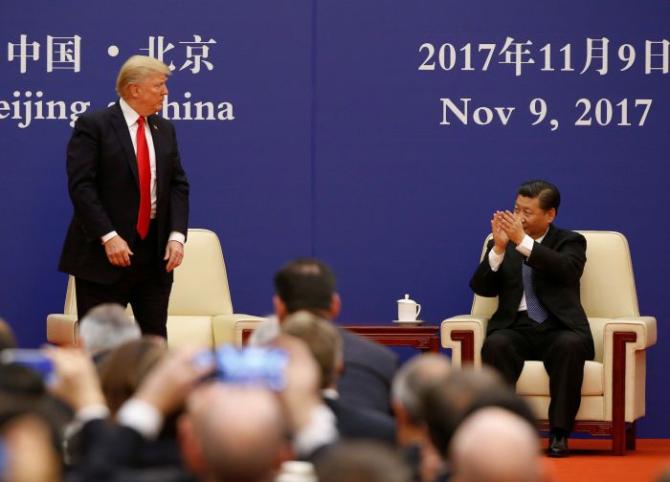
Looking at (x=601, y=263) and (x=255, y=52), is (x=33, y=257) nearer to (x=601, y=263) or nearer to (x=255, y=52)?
(x=255, y=52)

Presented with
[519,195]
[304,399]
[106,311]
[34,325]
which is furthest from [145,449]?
[34,325]

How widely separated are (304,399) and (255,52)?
4.97 metres

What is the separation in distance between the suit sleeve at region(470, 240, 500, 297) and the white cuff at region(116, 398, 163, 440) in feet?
14.3

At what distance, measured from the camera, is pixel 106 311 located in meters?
3.58

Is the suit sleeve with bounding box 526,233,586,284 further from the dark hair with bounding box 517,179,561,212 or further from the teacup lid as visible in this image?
the teacup lid

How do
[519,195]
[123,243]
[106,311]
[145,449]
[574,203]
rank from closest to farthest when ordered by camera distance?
[145,449] → [106,311] → [123,243] → [519,195] → [574,203]

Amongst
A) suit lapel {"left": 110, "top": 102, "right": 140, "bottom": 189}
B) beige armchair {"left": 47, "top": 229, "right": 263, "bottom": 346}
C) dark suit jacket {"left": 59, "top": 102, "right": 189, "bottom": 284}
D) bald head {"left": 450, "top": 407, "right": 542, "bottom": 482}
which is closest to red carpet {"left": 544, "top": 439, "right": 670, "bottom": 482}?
beige armchair {"left": 47, "top": 229, "right": 263, "bottom": 346}

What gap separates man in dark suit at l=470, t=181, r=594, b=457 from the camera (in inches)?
257

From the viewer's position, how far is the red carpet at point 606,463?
232 inches

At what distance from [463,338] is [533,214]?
725 millimetres

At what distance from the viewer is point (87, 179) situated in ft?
19.2

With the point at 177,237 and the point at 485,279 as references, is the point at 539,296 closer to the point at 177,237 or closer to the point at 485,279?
the point at 485,279

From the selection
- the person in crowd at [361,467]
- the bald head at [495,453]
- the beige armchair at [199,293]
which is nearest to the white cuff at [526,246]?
the beige armchair at [199,293]

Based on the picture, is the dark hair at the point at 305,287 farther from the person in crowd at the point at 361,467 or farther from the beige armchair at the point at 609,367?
the beige armchair at the point at 609,367
